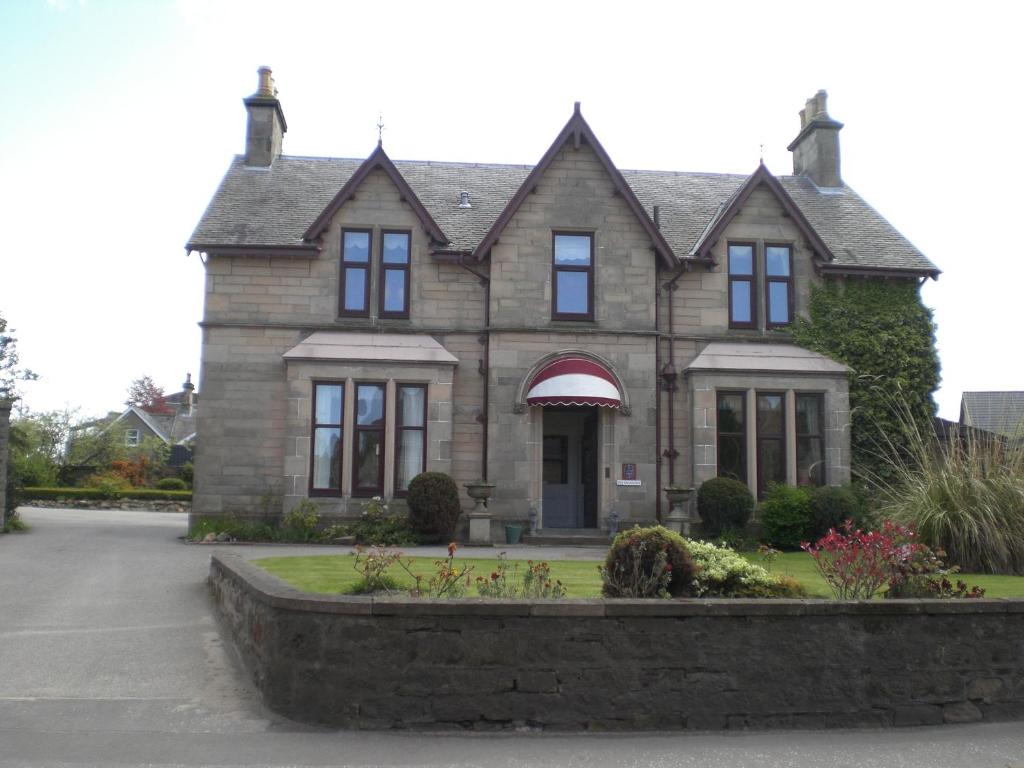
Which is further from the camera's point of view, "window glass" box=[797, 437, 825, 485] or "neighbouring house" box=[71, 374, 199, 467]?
"neighbouring house" box=[71, 374, 199, 467]

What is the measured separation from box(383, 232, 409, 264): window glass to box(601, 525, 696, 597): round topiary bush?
552 inches

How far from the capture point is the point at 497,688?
737 cm

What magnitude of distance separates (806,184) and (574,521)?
12.2 m

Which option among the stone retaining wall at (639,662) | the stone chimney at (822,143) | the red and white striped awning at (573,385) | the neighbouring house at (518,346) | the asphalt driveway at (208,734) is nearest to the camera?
the asphalt driveway at (208,734)

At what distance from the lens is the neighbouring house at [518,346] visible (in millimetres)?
20438

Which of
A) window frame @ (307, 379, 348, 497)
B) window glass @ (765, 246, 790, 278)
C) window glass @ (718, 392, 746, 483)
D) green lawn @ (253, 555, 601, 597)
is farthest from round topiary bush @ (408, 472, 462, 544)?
window glass @ (765, 246, 790, 278)

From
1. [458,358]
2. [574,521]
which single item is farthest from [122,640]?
[574,521]

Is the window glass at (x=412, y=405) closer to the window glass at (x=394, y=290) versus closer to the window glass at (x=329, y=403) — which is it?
the window glass at (x=329, y=403)

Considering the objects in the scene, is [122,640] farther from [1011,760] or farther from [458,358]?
[458,358]

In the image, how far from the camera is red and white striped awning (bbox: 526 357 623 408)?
19.8m

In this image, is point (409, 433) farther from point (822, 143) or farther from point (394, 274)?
point (822, 143)

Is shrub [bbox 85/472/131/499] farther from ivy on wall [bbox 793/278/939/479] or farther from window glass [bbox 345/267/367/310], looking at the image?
ivy on wall [bbox 793/278/939/479]

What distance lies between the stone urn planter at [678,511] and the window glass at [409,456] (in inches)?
221

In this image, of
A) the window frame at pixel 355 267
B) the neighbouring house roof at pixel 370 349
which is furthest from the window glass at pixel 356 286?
the neighbouring house roof at pixel 370 349
